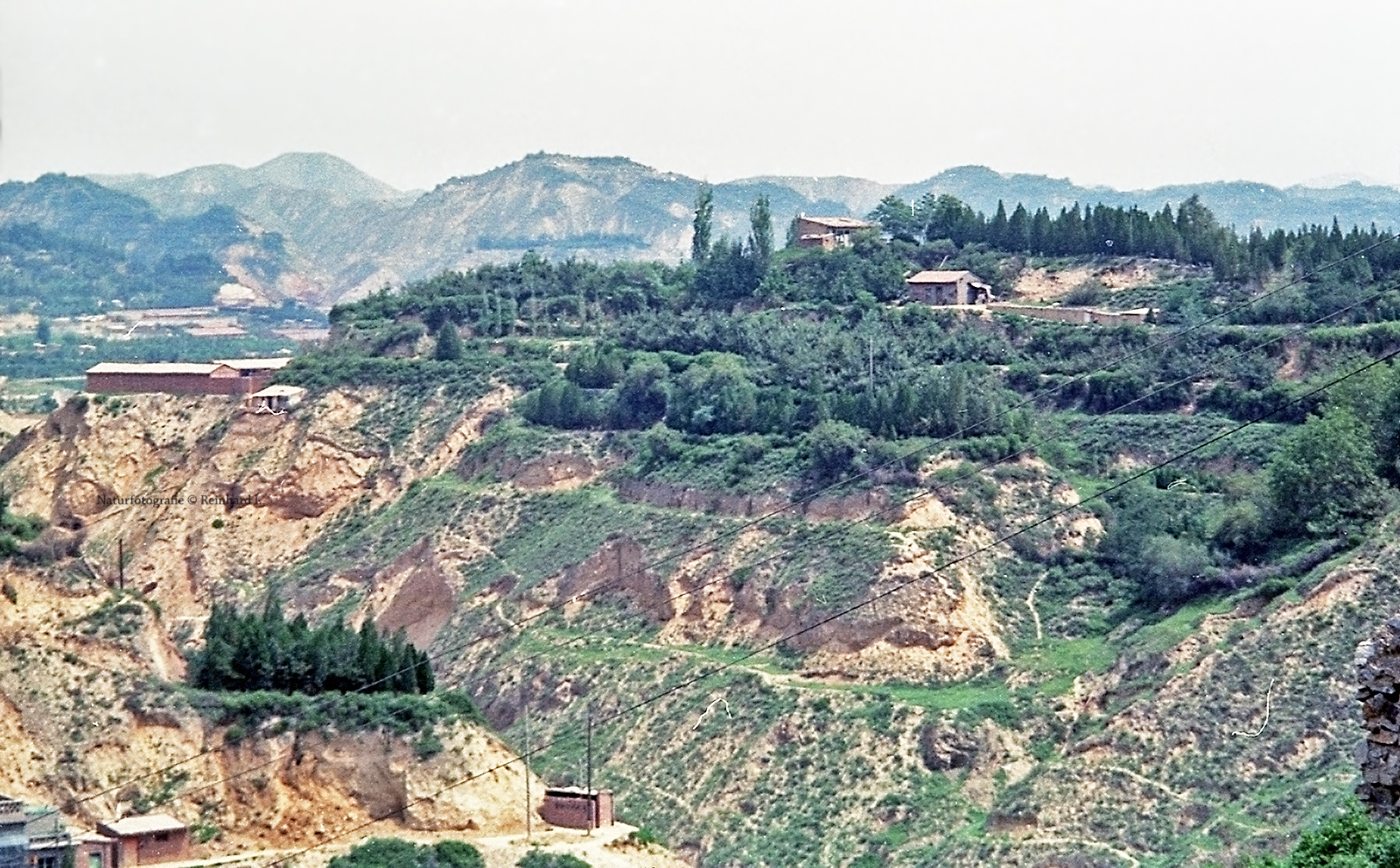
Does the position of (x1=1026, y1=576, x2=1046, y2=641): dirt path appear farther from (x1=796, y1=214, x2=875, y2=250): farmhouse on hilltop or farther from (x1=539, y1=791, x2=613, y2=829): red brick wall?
(x1=796, y1=214, x2=875, y2=250): farmhouse on hilltop

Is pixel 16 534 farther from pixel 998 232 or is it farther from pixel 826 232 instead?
pixel 826 232

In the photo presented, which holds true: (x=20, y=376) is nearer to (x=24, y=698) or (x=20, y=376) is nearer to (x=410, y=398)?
(x=410, y=398)

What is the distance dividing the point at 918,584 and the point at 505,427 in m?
22.1

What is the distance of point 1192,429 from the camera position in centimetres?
7444

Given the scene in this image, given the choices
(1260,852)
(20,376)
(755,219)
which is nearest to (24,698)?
(1260,852)

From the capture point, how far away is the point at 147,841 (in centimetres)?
4869

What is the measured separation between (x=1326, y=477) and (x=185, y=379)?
143 ft

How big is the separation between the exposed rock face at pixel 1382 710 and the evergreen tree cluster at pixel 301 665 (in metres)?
36.3

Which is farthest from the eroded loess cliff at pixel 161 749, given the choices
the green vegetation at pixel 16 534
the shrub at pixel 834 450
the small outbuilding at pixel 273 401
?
the small outbuilding at pixel 273 401

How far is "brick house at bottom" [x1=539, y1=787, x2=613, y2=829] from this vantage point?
52844mm

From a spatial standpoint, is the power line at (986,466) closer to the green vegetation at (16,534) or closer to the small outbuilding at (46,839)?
the green vegetation at (16,534)

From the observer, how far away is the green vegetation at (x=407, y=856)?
4906 centimetres

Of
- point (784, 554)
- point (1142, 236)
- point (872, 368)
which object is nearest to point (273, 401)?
point (872, 368)

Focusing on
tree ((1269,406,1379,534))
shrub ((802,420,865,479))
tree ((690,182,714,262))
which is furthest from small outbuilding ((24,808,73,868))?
tree ((690,182,714,262))
